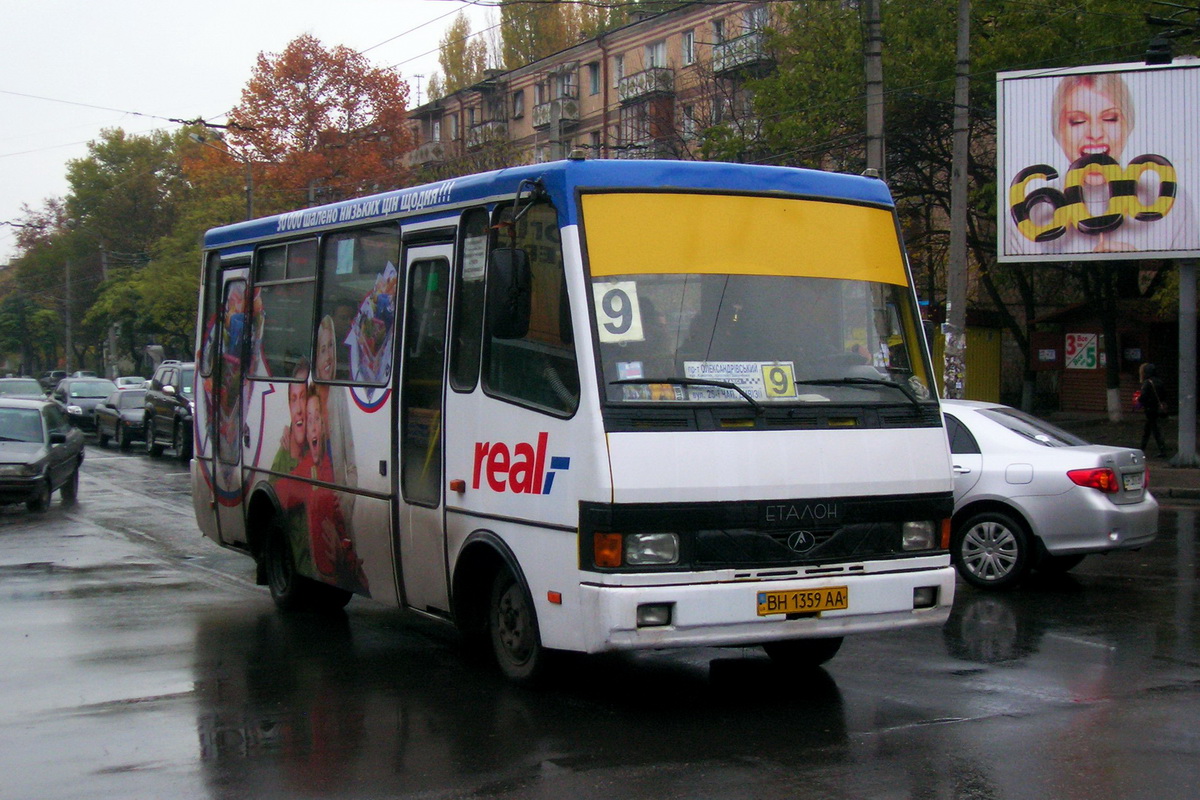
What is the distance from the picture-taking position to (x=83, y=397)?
39.1 metres

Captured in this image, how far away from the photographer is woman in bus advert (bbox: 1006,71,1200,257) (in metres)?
23.0

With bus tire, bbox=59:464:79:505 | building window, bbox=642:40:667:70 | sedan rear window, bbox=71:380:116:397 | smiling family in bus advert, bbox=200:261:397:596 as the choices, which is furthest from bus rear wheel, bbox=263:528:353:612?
building window, bbox=642:40:667:70

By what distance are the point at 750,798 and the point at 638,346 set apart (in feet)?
7.38

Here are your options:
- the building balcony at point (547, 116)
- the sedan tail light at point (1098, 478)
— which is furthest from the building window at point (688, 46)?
the sedan tail light at point (1098, 478)

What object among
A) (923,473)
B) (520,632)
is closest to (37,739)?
(520,632)

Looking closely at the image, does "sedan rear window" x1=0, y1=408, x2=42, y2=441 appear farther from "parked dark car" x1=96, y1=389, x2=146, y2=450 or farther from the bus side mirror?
the bus side mirror

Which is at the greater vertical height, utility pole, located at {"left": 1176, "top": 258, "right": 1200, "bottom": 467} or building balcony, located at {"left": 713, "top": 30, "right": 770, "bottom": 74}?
building balcony, located at {"left": 713, "top": 30, "right": 770, "bottom": 74}

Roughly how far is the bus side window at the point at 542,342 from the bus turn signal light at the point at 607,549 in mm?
647

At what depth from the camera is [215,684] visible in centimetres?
779

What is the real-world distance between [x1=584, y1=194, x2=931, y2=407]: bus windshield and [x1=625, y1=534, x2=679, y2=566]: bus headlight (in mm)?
649

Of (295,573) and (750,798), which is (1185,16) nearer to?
(295,573)

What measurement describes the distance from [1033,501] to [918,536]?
4.03 meters

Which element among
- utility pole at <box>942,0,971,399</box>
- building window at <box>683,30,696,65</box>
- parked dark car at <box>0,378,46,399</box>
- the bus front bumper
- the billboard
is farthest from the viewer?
building window at <box>683,30,696,65</box>

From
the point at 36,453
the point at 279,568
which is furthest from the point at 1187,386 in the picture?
the point at 36,453
